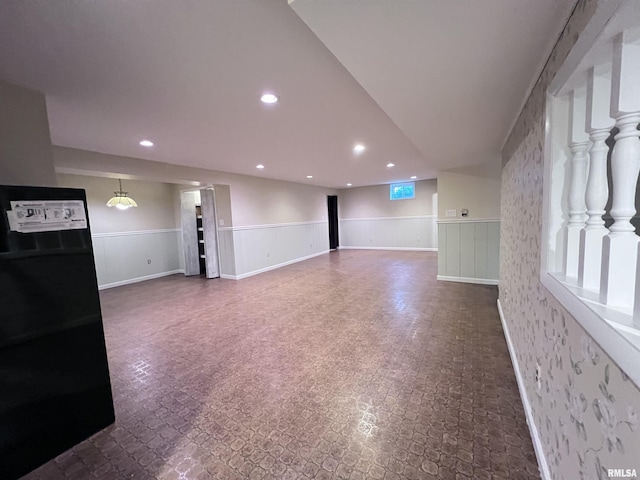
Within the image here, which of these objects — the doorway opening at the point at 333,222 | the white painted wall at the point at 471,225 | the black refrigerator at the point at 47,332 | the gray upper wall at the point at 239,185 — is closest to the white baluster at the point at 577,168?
the black refrigerator at the point at 47,332

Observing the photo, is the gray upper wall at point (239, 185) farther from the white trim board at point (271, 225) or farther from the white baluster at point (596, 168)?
the white baluster at point (596, 168)

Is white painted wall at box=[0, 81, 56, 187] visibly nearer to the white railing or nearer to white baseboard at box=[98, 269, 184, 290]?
the white railing

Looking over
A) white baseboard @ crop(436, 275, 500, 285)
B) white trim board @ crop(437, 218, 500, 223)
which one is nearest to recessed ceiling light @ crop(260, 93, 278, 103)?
white trim board @ crop(437, 218, 500, 223)

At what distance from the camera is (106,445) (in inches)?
65.9

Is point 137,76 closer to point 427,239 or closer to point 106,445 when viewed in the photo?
point 106,445

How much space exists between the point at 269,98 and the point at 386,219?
309 inches

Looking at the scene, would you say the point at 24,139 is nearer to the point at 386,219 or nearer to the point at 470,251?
the point at 470,251

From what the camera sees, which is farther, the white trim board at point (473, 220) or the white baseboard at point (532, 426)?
the white trim board at point (473, 220)

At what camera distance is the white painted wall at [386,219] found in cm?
885

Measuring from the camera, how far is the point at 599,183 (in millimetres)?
985

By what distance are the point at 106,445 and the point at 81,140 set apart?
331cm

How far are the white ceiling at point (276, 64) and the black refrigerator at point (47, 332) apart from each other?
861mm

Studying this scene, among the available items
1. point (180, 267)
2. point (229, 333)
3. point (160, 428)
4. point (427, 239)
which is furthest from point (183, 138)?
point (427, 239)

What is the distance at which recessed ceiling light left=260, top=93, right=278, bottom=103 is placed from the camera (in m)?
2.21
